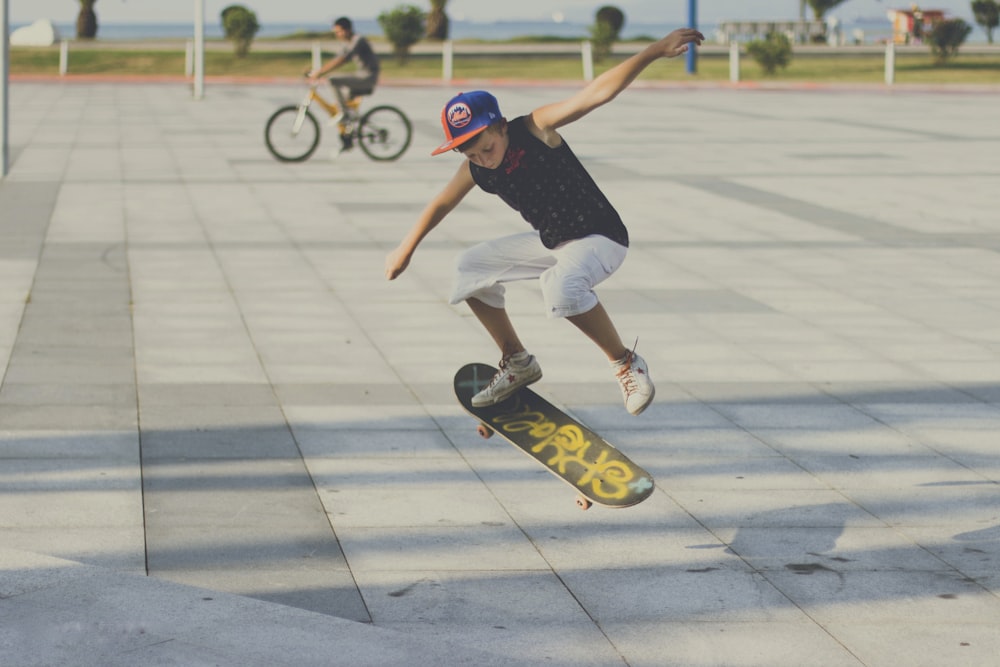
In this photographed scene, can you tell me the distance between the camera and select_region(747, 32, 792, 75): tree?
41781 millimetres

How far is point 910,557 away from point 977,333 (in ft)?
14.9

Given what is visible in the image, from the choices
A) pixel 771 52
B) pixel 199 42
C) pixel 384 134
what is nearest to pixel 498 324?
pixel 384 134

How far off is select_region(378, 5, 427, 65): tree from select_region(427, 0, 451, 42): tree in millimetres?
11792

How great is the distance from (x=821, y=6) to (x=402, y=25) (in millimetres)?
29482

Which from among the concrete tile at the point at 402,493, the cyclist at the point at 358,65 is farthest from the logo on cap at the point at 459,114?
the cyclist at the point at 358,65

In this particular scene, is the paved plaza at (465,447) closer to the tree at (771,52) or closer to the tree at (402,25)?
the tree at (771,52)

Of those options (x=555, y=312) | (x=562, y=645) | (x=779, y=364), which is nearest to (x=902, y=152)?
(x=779, y=364)

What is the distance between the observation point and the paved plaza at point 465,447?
15.4 ft

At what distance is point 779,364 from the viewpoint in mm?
8680

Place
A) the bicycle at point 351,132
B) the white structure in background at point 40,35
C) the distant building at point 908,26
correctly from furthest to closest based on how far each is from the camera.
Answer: the distant building at point 908,26 → the white structure in background at point 40,35 → the bicycle at point 351,132

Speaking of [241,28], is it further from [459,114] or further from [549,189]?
[459,114]

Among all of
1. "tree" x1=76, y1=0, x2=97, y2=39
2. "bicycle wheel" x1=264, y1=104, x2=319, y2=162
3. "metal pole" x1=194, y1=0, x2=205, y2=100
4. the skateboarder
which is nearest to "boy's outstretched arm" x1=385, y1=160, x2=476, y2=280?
the skateboarder

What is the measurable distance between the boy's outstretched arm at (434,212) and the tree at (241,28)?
45454 mm

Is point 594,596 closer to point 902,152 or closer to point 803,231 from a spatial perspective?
point 803,231
